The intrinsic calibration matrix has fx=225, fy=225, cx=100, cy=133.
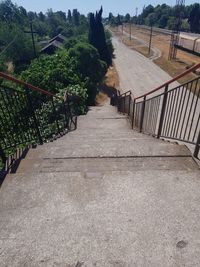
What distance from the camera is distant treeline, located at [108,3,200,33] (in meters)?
58.3

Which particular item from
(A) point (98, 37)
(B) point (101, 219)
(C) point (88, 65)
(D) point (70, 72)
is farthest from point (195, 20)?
(B) point (101, 219)

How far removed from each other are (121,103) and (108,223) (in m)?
10.3

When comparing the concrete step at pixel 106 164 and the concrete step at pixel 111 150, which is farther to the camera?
the concrete step at pixel 111 150

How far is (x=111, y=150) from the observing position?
12.6 feet

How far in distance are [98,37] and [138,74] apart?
637 centimetres

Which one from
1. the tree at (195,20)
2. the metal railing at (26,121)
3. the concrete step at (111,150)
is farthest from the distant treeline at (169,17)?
the concrete step at (111,150)

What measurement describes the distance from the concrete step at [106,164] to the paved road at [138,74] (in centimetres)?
1792

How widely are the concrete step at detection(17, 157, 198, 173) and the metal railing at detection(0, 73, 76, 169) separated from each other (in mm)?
476

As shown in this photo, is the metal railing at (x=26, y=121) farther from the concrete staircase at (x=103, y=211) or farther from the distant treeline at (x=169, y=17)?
the distant treeline at (x=169, y=17)

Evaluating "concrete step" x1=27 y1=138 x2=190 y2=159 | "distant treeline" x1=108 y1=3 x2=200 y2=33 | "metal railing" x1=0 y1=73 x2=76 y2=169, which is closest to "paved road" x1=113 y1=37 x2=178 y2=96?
"distant treeline" x1=108 y1=3 x2=200 y2=33

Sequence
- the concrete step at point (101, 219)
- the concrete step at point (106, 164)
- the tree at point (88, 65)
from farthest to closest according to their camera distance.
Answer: the tree at point (88, 65) → the concrete step at point (106, 164) → the concrete step at point (101, 219)

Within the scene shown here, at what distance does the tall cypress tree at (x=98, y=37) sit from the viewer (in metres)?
24.9

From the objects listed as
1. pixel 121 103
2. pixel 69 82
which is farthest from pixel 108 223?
pixel 69 82

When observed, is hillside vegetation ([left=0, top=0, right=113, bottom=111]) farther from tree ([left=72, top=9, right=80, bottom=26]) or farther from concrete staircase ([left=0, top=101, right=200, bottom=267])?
tree ([left=72, top=9, right=80, bottom=26])
